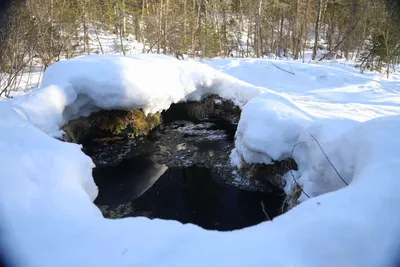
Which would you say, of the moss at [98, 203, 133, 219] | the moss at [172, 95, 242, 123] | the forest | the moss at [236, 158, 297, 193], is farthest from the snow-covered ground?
the forest

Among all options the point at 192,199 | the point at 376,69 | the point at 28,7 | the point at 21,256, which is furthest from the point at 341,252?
the point at 376,69

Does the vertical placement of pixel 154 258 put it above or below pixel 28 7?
below

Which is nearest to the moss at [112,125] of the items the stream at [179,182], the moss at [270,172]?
the stream at [179,182]

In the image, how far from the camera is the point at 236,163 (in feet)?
18.0

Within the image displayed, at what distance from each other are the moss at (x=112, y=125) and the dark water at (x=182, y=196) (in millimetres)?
1026

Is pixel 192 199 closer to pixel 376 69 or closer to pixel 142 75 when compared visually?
pixel 142 75

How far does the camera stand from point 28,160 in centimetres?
272

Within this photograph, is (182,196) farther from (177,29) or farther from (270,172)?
(177,29)

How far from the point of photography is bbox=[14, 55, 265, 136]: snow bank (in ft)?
16.5

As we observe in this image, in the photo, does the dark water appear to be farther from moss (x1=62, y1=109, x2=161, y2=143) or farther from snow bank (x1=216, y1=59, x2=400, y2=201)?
moss (x1=62, y1=109, x2=161, y2=143)

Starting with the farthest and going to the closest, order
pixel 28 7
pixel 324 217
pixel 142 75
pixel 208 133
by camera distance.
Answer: pixel 28 7
pixel 208 133
pixel 142 75
pixel 324 217

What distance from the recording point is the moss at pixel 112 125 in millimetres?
6139

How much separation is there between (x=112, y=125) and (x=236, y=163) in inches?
114

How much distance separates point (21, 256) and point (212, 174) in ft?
12.9
